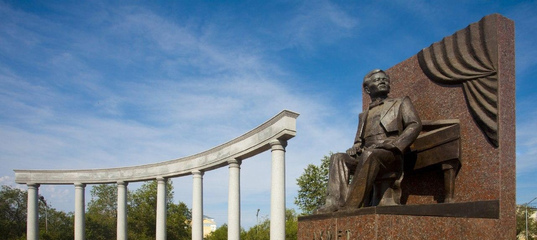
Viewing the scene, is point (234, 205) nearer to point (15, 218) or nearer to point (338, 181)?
point (338, 181)

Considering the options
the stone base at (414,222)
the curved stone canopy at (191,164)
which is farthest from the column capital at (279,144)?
the stone base at (414,222)

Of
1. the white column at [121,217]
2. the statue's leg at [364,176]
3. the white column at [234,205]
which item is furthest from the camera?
the white column at [121,217]

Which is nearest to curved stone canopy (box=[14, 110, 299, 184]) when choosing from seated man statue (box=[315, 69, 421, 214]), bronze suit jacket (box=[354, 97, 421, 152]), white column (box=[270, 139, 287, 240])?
white column (box=[270, 139, 287, 240])

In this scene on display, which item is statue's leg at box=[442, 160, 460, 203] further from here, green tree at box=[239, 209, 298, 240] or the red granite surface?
green tree at box=[239, 209, 298, 240]

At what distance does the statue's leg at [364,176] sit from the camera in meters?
11.3

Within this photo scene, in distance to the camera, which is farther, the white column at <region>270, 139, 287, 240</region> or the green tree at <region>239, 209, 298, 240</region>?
the green tree at <region>239, 209, 298, 240</region>

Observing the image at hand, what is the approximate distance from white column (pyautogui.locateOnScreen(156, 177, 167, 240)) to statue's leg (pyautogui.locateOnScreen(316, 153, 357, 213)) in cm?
3204

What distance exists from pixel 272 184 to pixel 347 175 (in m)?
17.0

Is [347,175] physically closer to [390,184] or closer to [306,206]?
[390,184]

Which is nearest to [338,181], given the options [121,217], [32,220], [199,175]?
[199,175]

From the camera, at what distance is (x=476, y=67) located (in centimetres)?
1236

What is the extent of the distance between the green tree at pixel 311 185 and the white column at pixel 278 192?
718 inches

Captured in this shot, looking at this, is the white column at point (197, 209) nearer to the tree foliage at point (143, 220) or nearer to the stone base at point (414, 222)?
the stone base at point (414, 222)

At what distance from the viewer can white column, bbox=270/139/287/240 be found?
2833cm
